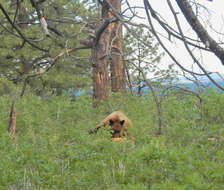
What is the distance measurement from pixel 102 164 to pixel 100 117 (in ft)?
18.7

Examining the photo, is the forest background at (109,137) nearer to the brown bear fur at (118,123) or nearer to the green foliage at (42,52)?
the brown bear fur at (118,123)

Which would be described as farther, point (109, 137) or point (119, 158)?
point (109, 137)

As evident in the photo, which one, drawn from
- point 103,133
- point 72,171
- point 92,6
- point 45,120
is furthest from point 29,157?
point 92,6

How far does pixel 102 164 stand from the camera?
17.3 ft

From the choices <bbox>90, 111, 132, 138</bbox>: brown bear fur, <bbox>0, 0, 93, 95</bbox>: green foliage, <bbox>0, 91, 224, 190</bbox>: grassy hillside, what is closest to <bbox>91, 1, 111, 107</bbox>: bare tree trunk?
<bbox>0, 91, 224, 190</bbox>: grassy hillside

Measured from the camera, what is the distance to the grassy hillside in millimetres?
4832

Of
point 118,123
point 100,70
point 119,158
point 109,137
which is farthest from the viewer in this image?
point 100,70

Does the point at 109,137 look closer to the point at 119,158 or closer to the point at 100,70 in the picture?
the point at 119,158

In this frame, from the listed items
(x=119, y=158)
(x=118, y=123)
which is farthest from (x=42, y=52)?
(x=119, y=158)

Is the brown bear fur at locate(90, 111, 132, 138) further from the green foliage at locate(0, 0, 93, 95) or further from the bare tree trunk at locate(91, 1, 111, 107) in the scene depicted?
the green foliage at locate(0, 0, 93, 95)

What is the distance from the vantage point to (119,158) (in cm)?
589

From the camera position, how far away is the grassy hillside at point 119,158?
15.9ft

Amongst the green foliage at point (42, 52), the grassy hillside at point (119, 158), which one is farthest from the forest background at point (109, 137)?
the green foliage at point (42, 52)

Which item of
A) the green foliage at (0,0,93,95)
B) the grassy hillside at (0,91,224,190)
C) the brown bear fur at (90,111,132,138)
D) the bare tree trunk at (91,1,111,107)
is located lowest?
the grassy hillside at (0,91,224,190)
